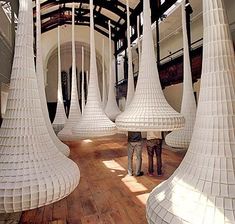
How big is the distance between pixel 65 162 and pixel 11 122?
0.32 m

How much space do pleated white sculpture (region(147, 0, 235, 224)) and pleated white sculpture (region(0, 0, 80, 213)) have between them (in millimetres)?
432

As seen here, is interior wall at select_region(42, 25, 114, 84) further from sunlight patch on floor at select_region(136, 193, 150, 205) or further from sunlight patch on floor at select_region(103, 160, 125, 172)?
sunlight patch on floor at select_region(136, 193, 150, 205)

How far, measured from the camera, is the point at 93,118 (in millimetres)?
2609

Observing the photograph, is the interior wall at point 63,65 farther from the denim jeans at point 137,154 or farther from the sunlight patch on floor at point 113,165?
the denim jeans at point 137,154

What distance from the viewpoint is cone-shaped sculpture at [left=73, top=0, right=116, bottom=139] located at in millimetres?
2504

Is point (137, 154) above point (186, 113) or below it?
below

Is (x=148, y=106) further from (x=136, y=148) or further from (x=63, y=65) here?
(x=63, y=65)

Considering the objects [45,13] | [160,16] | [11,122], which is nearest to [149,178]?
[11,122]

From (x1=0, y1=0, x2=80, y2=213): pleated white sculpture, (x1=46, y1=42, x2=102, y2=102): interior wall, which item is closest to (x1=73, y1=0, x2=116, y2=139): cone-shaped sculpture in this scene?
(x1=0, y1=0, x2=80, y2=213): pleated white sculpture

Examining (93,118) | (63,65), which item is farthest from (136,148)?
(63,65)

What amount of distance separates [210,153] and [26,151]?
749mm

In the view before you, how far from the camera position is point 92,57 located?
2.55m

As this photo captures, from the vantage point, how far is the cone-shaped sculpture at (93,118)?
2.50 metres

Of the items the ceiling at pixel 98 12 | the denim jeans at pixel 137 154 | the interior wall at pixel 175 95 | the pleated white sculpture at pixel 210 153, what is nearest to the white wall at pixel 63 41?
the ceiling at pixel 98 12
